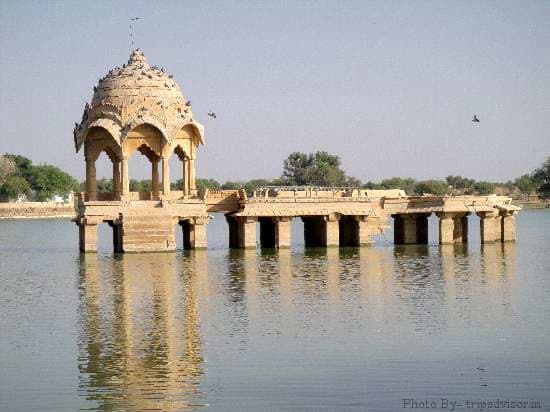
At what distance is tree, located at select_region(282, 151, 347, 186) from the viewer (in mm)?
106562

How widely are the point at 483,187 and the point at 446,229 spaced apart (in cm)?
9404

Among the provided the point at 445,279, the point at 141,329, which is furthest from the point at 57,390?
the point at 445,279

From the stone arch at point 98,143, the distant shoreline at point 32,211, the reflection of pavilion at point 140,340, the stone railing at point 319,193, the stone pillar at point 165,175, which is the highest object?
the stone arch at point 98,143

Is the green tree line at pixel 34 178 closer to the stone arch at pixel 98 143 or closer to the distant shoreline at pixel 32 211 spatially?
the distant shoreline at pixel 32 211

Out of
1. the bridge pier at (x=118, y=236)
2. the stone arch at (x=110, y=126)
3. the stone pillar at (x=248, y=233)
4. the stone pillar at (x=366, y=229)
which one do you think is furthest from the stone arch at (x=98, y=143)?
the stone pillar at (x=366, y=229)

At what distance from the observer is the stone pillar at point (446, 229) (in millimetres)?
51375

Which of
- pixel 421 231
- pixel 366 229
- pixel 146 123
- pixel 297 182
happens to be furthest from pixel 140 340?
pixel 297 182

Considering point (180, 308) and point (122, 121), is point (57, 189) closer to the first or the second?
point (122, 121)

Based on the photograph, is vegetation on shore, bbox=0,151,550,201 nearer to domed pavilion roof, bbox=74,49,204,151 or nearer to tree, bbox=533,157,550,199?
tree, bbox=533,157,550,199

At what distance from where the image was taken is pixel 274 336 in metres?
25.5

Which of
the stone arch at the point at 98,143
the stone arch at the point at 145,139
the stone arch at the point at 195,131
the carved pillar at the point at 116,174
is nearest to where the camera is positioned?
the stone arch at the point at 145,139

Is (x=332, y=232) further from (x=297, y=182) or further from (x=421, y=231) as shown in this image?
(x=297, y=182)

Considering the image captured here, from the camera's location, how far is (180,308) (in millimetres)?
30422

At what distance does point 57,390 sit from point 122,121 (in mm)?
30283
